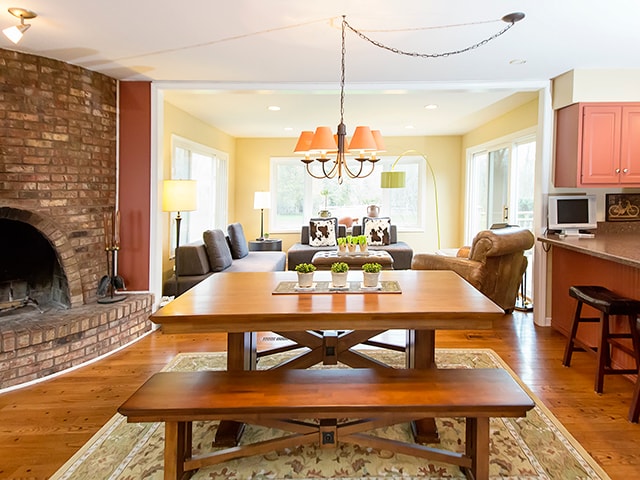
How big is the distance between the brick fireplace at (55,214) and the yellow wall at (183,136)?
114 cm

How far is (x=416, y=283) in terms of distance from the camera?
2656mm

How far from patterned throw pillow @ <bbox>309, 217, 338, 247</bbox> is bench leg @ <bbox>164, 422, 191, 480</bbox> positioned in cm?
556

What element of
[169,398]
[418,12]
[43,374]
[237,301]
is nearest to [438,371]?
[237,301]

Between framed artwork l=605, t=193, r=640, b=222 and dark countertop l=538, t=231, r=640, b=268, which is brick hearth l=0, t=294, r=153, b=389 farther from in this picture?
framed artwork l=605, t=193, r=640, b=222

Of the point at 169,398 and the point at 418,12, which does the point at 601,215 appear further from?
the point at 169,398

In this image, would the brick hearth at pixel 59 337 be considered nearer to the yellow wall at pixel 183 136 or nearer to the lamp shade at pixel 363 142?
the yellow wall at pixel 183 136

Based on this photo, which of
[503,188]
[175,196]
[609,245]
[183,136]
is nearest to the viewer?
[609,245]

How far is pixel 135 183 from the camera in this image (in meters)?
4.09

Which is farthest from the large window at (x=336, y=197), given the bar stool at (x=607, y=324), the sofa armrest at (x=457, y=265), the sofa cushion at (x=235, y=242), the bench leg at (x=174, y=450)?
the bench leg at (x=174, y=450)

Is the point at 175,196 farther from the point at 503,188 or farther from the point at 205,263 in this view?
the point at 503,188

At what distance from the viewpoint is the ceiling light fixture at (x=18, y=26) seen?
2.53 metres

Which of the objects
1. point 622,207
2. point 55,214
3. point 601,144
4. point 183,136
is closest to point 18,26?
point 55,214

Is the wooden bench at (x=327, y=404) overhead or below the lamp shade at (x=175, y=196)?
below

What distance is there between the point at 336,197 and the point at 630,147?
535 cm
